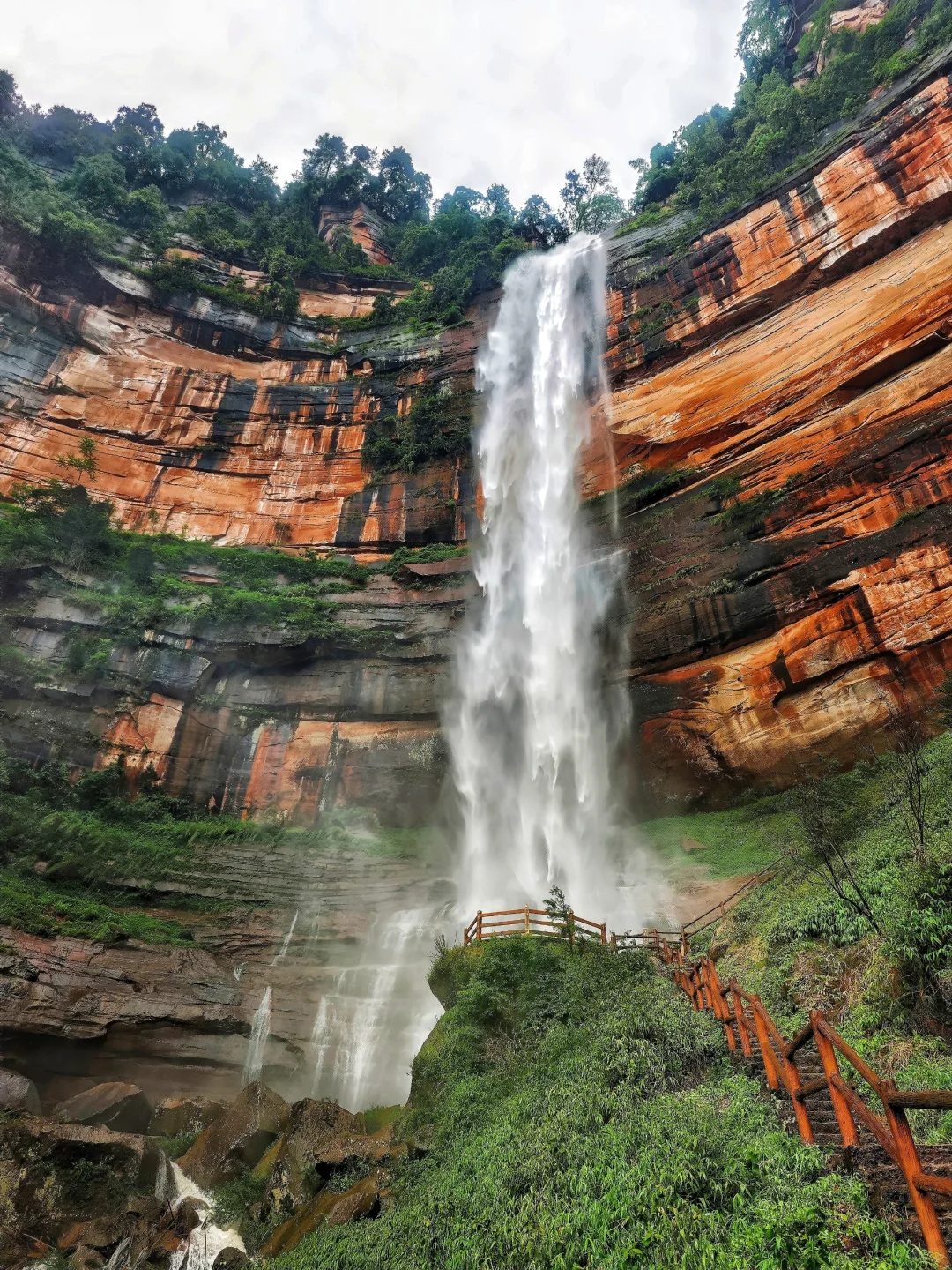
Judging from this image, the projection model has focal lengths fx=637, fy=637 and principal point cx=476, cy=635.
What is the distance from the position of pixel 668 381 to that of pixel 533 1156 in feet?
77.8

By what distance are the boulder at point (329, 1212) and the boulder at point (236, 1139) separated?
216 centimetres

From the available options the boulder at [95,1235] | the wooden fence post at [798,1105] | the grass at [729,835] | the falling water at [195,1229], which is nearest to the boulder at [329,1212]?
the falling water at [195,1229]

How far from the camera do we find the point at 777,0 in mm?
36250

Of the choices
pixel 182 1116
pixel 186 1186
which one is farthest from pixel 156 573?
pixel 186 1186

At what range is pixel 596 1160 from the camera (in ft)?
15.8

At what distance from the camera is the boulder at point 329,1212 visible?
6.96 meters

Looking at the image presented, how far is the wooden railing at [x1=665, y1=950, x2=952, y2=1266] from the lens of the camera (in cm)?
254

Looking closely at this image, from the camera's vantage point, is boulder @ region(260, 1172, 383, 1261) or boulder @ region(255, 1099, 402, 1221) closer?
boulder @ region(260, 1172, 383, 1261)

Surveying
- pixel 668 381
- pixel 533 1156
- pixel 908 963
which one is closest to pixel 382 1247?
pixel 533 1156

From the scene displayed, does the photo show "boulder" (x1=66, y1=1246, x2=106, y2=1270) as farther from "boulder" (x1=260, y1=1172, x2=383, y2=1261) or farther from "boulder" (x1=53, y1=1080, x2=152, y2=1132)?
"boulder" (x1=53, y1=1080, x2=152, y2=1132)

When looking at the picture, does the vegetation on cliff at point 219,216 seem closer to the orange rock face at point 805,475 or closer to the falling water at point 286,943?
the orange rock face at point 805,475

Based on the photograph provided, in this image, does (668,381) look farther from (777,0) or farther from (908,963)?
(777,0)

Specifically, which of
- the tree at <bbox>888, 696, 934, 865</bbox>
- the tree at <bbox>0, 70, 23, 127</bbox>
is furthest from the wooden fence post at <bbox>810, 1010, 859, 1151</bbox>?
the tree at <bbox>0, 70, 23, 127</bbox>

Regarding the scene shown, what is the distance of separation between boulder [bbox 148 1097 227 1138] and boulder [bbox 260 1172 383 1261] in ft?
12.6
